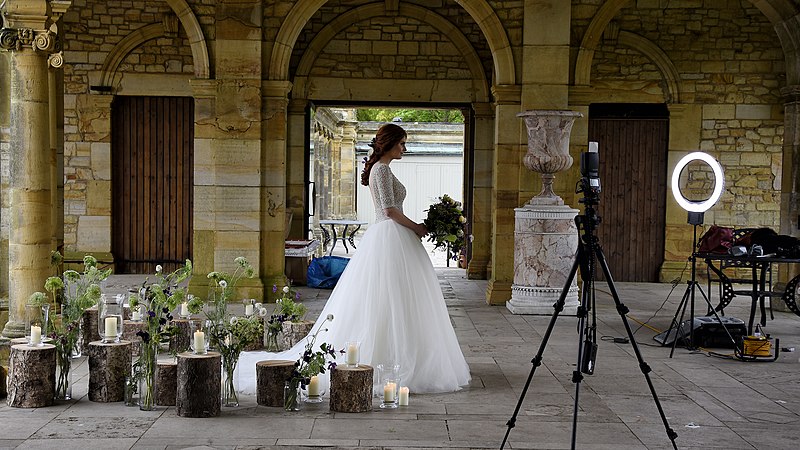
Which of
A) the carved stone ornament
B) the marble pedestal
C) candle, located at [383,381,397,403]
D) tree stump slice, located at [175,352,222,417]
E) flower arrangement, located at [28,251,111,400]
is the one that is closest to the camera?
tree stump slice, located at [175,352,222,417]

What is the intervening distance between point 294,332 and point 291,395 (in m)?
1.38

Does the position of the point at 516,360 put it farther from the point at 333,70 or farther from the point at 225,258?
the point at 333,70

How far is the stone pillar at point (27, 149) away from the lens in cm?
604

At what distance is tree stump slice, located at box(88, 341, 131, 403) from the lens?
16.2 feet

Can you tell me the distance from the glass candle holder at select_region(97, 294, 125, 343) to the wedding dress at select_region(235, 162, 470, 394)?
818mm

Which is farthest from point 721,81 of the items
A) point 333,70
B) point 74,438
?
point 74,438

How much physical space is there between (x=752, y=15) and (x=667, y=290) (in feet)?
13.2

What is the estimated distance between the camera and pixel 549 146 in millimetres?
8836

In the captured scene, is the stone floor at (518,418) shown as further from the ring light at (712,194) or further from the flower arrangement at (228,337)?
the ring light at (712,194)

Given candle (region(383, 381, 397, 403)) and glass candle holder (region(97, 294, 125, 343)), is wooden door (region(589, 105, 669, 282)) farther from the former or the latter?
candle (region(383, 381, 397, 403))

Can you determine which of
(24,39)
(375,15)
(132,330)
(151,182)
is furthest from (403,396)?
(151,182)

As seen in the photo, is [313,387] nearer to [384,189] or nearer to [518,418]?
[518,418]

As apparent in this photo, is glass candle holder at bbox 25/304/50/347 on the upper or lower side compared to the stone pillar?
lower

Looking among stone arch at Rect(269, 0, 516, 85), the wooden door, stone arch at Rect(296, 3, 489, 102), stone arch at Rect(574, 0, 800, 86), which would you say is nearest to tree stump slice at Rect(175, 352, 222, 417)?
stone arch at Rect(269, 0, 516, 85)
